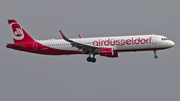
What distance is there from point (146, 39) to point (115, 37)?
17.2ft

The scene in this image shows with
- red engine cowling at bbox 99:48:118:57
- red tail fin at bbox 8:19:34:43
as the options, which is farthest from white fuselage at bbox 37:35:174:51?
red tail fin at bbox 8:19:34:43

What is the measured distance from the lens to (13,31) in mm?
97062

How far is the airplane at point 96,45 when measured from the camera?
8919cm

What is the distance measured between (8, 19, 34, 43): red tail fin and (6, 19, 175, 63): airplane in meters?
0.58

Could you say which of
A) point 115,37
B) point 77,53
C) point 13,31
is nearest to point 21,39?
point 13,31

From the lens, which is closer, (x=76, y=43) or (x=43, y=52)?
(x=76, y=43)

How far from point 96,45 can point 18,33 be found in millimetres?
15244

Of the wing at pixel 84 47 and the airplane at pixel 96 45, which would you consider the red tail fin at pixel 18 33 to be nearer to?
the airplane at pixel 96 45

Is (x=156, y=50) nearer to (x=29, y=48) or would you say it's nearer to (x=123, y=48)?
(x=123, y=48)

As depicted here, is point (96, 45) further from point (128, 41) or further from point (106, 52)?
point (128, 41)

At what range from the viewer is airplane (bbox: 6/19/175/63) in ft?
293

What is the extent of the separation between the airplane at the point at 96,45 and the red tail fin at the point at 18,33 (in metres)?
0.58

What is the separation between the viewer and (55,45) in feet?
307

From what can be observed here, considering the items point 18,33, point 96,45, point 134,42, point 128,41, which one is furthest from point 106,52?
point 18,33
